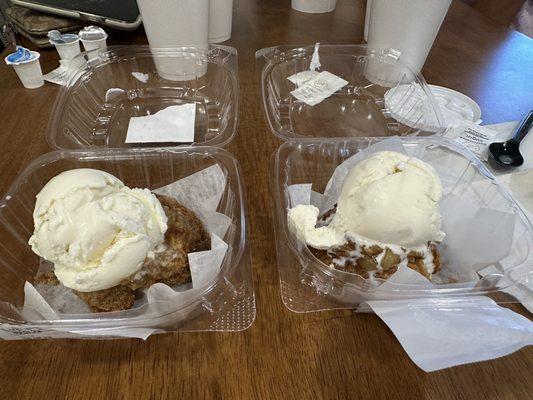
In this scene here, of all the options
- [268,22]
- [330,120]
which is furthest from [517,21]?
[330,120]

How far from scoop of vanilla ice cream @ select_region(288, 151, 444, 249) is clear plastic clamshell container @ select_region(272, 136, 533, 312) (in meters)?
0.05

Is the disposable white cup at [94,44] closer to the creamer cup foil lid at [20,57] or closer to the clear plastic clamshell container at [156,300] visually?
the creamer cup foil lid at [20,57]

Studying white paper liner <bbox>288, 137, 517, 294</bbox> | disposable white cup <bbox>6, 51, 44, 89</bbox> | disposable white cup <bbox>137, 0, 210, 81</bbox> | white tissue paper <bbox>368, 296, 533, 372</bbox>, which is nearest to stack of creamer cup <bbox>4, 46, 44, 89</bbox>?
disposable white cup <bbox>6, 51, 44, 89</bbox>

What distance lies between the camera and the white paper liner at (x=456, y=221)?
719 mm

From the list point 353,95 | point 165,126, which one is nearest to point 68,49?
point 165,126

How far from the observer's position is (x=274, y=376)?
2.02ft

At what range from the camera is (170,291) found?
0.61m

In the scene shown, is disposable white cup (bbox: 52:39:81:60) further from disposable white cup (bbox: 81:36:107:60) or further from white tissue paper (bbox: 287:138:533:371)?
white tissue paper (bbox: 287:138:533:371)

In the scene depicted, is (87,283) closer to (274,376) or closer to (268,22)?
(274,376)

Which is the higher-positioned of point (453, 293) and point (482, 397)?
point (453, 293)

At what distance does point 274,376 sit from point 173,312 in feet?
0.66

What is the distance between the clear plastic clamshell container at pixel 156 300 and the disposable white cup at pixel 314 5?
1.18 meters

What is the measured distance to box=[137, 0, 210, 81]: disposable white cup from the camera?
111cm

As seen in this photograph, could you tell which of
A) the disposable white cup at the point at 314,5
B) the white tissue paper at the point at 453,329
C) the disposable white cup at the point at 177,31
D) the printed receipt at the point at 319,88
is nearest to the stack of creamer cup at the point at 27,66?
the disposable white cup at the point at 177,31
